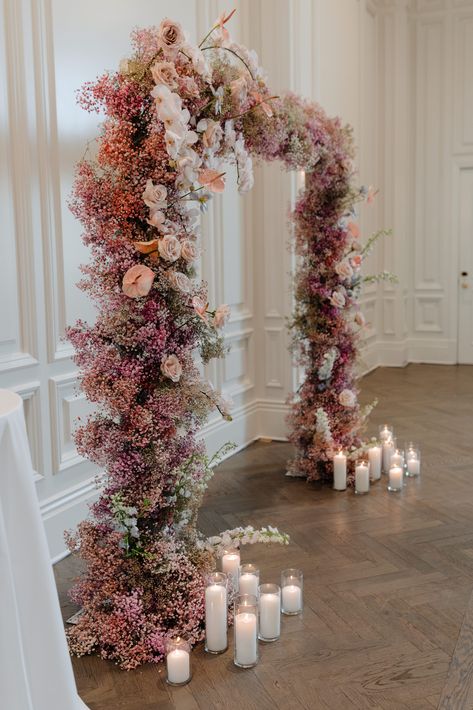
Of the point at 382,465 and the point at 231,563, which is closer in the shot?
the point at 231,563

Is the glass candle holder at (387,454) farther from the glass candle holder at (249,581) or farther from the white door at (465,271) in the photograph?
the white door at (465,271)

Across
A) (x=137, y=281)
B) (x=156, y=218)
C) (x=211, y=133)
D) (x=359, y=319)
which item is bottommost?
(x=359, y=319)

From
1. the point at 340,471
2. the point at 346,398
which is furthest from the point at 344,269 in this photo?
the point at 340,471

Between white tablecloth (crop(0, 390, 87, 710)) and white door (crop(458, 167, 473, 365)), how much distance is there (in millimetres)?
8545

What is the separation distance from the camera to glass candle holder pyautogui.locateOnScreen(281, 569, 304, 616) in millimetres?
3033

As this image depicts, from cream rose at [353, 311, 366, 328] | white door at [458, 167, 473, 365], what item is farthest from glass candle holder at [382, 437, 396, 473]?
white door at [458, 167, 473, 365]

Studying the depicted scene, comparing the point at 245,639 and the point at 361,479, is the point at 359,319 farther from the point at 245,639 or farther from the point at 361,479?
the point at 245,639

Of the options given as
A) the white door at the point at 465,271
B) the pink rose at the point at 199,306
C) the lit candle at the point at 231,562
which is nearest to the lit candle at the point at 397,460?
the lit candle at the point at 231,562

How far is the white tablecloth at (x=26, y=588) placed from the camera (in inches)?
73.9

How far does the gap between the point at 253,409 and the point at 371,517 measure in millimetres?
1975

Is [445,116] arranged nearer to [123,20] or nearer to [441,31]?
[441,31]

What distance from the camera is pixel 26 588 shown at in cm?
201

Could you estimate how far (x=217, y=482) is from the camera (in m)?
4.90

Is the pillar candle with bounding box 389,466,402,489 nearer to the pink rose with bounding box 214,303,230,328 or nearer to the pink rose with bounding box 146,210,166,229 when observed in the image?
the pink rose with bounding box 214,303,230,328
